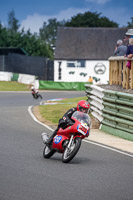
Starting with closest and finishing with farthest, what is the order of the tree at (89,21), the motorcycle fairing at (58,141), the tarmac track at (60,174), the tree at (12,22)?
Answer: the tarmac track at (60,174), the motorcycle fairing at (58,141), the tree at (89,21), the tree at (12,22)

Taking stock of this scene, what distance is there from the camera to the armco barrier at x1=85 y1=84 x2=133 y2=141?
49.3 feet

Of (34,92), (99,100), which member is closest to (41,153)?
(99,100)

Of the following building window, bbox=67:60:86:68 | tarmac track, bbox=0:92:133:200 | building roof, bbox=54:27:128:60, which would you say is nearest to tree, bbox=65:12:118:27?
building roof, bbox=54:27:128:60

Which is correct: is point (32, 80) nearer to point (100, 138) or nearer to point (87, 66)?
point (87, 66)

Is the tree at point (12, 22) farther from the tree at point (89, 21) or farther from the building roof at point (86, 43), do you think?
the building roof at point (86, 43)

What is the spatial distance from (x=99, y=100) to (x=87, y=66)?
4657cm

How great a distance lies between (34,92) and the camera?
33.4m

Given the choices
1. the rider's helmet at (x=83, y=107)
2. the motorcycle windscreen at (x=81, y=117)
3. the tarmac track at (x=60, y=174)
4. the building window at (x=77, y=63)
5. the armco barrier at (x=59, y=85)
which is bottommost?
the armco barrier at (x=59, y=85)

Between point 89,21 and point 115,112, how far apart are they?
88864mm

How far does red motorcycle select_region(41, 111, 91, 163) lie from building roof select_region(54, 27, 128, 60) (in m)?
54.1

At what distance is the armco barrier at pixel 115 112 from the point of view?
591 inches

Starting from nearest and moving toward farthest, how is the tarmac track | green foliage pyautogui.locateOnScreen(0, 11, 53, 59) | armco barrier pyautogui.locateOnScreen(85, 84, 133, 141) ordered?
the tarmac track, armco barrier pyautogui.locateOnScreen(85, 84, 133, 141), green foliage pyautogui.locateOnScreen(0, 11, 53, 59)

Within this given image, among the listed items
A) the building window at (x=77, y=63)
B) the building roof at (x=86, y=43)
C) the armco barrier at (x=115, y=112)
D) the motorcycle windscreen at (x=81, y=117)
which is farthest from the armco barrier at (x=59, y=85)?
the motorcycle windscreen at (x=81, y=117)

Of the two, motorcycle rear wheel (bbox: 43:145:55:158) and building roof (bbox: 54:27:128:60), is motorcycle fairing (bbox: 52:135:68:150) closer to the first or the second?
motorcycle rear wheel (bbox: 43:145:55:158)
